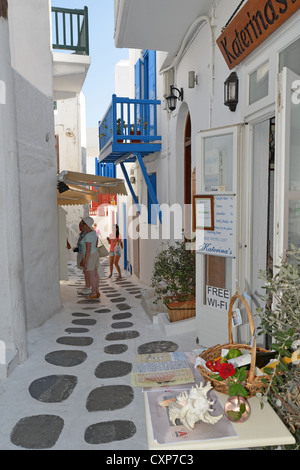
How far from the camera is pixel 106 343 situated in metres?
5.45

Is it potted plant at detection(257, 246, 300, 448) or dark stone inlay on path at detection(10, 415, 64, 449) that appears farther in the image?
dark stone inlay on path at detection(10, 415, 64, 449)

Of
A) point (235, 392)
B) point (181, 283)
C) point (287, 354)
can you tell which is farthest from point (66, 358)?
point (287, 354)

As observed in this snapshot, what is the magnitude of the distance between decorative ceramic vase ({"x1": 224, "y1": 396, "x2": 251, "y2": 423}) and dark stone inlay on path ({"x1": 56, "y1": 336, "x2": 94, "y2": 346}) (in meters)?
3.64

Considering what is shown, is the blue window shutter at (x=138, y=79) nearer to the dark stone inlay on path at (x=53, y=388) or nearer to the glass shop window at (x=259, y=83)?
the glass shop window at (x=259, y=83)

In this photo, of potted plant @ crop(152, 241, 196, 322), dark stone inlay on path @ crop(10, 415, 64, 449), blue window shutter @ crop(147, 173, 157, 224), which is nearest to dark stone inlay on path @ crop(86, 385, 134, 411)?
dark stone inlay on path @ crop(10, 415, 64, 449)

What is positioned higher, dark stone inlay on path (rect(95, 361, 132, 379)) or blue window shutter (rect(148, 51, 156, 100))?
blue window shutter (rect(148, 51, 156, 100))

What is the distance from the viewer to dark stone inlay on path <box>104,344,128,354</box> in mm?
5074

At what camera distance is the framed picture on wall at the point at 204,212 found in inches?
185

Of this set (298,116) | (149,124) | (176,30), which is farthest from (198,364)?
(149,124)

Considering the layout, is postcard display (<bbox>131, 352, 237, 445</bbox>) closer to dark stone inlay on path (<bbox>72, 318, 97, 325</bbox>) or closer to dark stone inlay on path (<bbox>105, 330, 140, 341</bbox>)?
dark stone inlay on path (<bbox>105, 330, 140, 341</bbox>)

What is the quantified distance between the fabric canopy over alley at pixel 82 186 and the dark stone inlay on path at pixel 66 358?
384cm

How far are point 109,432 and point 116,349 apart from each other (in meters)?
2.01

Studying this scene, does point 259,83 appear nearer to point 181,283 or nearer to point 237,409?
point 181,283

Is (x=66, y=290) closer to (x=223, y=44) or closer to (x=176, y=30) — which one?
(x=176, y=30)
